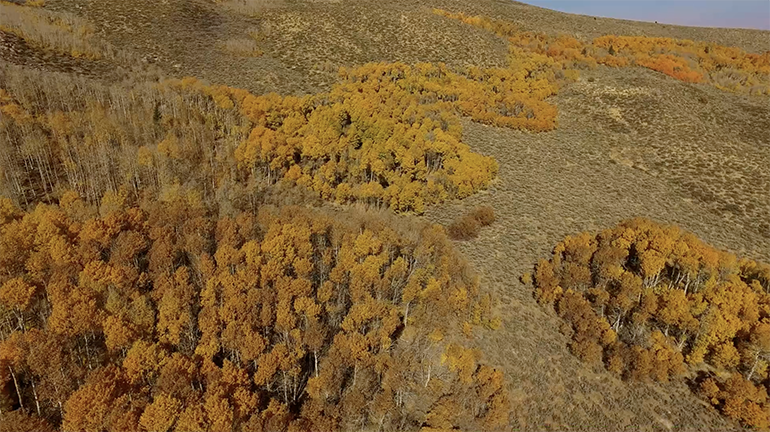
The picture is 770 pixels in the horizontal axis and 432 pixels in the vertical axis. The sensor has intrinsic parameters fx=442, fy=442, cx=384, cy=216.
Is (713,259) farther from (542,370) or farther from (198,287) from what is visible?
(198,287)

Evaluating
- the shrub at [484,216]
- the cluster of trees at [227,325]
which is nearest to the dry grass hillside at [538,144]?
the shrub at [484,216]

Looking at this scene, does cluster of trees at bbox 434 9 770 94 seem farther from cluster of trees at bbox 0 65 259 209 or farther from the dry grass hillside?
cluster of trees at bbox 0 65 259 209

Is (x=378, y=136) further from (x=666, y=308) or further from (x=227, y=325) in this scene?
(x=666, y=308)

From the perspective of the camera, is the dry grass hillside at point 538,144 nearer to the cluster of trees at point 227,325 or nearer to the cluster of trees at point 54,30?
the cluster of trees at point 54,30

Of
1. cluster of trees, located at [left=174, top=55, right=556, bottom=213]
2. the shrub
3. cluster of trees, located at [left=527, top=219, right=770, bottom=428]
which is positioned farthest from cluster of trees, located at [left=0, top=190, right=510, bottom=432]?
cluster of trees, located at [left=174, top=55, right=556, bottom=213]

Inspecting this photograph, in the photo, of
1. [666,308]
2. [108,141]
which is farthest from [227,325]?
[666,308]

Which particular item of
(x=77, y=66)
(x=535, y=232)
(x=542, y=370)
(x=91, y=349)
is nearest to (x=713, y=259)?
(x=535, y=232)
